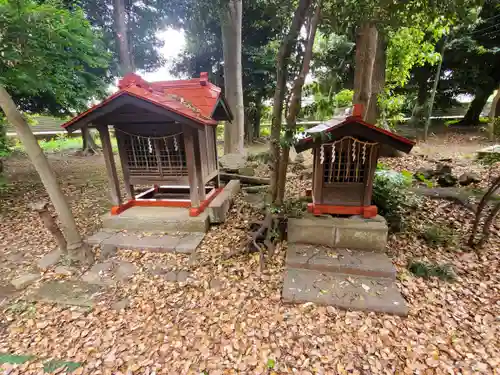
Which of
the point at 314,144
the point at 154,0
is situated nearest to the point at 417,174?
the point at 314,144

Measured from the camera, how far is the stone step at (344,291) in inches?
115

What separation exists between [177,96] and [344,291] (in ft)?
14.1

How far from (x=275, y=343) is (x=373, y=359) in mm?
944

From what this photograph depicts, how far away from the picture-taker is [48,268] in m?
3.78

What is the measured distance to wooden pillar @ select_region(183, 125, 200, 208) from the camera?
435 cm

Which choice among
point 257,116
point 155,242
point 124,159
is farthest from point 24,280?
point 257,116

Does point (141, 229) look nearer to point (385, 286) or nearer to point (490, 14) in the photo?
point (385, 286)

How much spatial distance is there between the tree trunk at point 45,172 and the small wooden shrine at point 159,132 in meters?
1.02

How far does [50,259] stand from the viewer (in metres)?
3.94

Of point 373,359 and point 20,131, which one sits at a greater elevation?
point 20,131

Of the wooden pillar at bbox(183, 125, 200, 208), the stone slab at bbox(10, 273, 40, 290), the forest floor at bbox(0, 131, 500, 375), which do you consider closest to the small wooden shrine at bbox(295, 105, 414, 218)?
the forest floor at bbox(0, 131, 500, 375)

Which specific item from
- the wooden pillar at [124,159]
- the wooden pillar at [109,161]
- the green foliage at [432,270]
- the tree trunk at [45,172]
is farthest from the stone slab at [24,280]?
the green foliage at [432,270]

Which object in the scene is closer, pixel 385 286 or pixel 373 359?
pixel 373 359

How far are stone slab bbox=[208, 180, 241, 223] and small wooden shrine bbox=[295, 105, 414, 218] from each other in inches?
67.0
